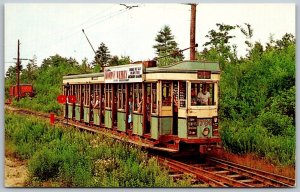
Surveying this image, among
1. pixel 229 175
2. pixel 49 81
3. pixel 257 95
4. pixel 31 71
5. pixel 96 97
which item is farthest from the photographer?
pixel 96 97

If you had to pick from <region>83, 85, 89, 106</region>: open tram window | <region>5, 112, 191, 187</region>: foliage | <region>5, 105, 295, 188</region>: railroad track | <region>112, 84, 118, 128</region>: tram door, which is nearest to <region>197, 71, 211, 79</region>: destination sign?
<region>5, 105, 295, 188</region>: railroad track

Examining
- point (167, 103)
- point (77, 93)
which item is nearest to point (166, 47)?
point (167, 103)

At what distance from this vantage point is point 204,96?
7562 mm

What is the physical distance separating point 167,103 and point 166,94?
0.15m

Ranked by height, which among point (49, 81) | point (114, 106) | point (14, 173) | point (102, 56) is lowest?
point (14, 173)

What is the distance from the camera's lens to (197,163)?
7762 mm

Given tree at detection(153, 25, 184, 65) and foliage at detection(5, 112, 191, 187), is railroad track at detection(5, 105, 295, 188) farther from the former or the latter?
tree at detection(153, 25, 184, 65)

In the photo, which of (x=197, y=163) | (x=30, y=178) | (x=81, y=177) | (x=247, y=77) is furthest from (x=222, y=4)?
(x=30, y=178)

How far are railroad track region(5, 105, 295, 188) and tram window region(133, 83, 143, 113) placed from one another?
89 cm

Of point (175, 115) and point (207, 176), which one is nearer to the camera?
point (207, 176)

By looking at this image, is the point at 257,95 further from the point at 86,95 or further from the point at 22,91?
the point at 22,91

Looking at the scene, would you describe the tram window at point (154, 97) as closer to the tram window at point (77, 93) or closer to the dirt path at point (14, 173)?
the tram window at point (77, 93)

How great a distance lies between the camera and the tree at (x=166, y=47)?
7.72m

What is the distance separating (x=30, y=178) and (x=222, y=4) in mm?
3715
